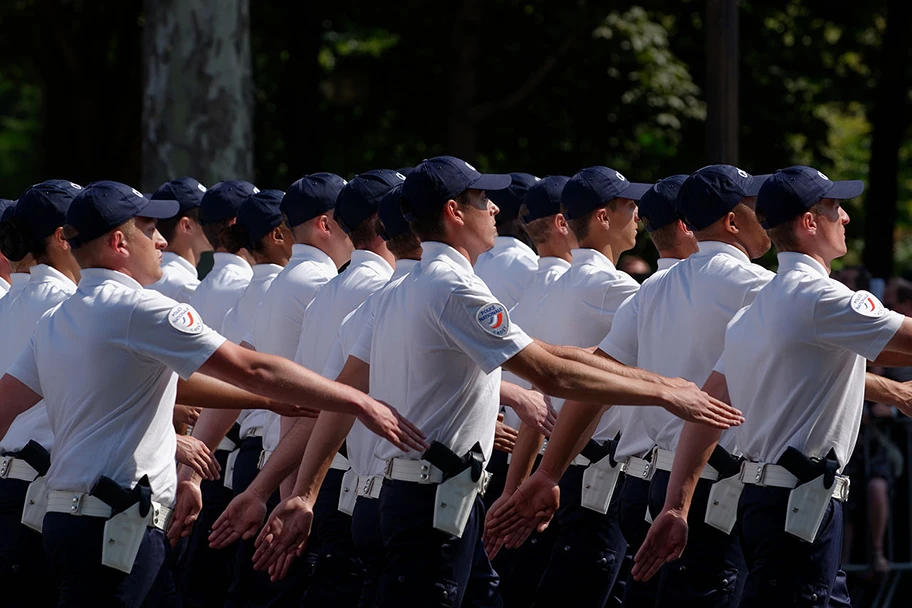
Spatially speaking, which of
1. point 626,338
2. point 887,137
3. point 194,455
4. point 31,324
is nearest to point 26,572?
point 194,455

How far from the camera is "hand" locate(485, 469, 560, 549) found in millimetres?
6418

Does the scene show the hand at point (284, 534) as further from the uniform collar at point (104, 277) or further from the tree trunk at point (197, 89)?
the tree trunk at point (197, 89)

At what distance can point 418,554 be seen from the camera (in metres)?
5.57

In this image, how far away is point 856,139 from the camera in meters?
25.8

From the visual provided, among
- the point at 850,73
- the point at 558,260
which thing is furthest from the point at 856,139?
the point at 558,260

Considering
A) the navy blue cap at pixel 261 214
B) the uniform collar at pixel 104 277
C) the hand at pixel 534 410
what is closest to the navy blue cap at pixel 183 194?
the navy blue cap at pixel 261 214

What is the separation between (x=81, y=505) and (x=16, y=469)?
1265 millimetres

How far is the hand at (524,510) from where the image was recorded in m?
6.42

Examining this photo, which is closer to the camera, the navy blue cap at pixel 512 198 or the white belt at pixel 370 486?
the white belt at pixel 370 486

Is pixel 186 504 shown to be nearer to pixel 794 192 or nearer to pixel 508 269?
pixel 508 269

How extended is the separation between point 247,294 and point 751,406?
10.3 ft

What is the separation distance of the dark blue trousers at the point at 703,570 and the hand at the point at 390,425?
1293mm

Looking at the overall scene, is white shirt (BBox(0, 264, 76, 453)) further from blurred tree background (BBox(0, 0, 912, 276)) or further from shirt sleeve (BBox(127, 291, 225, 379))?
blurred tree background (BBox(0, 0, 912, 276))

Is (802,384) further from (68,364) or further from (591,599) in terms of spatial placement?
Result: (68,364)
